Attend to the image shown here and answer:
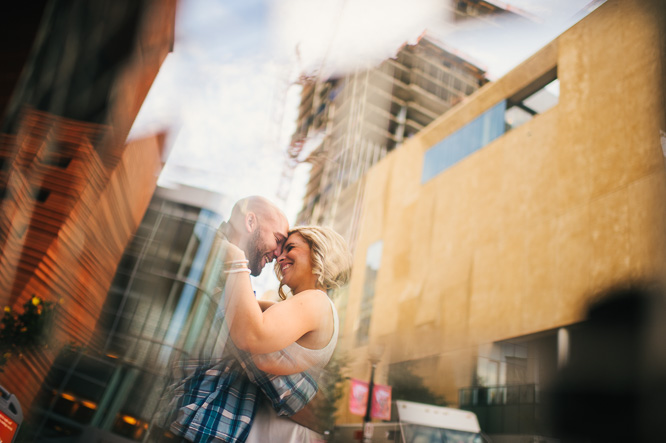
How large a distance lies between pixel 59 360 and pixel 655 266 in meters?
2.13

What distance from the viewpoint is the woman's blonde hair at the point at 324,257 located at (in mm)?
916

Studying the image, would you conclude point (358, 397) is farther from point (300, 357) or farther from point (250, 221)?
point (250, 221)

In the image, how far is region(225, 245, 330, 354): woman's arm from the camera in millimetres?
746

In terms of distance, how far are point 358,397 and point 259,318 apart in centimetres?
66

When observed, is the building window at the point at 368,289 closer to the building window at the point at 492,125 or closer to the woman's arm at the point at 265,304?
the building window at the point at 492,125

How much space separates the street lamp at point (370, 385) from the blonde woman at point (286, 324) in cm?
46

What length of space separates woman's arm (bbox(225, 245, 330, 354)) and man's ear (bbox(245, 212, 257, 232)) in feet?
0.26

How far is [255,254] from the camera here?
853 millimetres

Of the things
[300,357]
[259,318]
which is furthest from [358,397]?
[259,318]

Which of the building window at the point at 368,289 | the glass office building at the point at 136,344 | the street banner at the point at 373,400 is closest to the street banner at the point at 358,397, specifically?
the street banner at the point at 373,400

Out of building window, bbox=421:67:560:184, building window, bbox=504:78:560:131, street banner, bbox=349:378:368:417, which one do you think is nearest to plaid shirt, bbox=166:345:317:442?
street banner, bbox=349:378:368:417

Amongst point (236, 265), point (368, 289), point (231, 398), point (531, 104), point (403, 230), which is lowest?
point (231, 398)

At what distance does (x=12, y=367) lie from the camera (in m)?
1.03

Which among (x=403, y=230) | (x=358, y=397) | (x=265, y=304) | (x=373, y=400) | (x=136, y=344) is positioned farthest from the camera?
(x=403, y=230)
